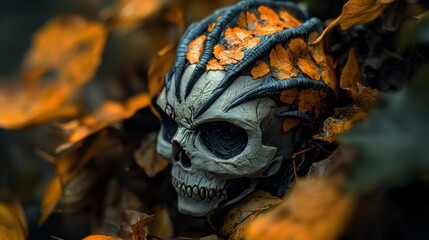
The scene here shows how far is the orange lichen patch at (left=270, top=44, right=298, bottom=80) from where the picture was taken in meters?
0.59

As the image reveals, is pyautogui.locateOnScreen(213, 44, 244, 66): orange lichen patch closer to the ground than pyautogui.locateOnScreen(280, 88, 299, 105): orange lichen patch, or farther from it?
farther from it

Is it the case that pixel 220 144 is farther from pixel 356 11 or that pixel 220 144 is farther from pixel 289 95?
pixel 356 11

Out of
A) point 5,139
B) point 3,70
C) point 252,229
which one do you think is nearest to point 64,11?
point 3,70

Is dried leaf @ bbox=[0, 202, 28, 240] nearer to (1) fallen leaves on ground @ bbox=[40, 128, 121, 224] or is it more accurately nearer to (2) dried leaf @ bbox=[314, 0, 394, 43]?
(1) fallen leaves on ground @ bbox=[40, 128, 121, 224]

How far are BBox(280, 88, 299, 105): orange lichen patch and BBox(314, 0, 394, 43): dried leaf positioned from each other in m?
0.06

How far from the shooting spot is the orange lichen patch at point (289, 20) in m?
0.66

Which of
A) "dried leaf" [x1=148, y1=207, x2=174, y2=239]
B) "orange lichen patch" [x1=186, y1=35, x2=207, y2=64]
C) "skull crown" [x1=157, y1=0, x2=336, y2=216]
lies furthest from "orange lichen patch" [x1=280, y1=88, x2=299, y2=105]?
"dried leaf" [x1=148, y1=207, x2=174, y2=239]

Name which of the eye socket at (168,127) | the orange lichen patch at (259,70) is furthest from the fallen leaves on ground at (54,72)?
the orange lichen patch at (259,70)

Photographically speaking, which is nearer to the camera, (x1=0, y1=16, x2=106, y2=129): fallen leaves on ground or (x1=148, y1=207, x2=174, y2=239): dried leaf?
(x1=148, y1=207, x2=174, y2=239): dried leaf

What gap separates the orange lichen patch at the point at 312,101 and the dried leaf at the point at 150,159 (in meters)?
0.20

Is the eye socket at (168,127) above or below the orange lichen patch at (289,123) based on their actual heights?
below

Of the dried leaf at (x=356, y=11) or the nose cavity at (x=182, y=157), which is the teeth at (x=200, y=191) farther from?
the dried leaf at (x=356, y=11)

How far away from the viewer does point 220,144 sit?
1.99 feet

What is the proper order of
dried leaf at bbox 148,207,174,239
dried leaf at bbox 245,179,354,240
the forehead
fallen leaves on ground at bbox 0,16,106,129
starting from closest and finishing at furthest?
dried leaf at bbox 245,179,354,240
the forehead
dried leaf at bbox 148,207,174,239
fallen leaves on ground at bbox 0,16,106,129
